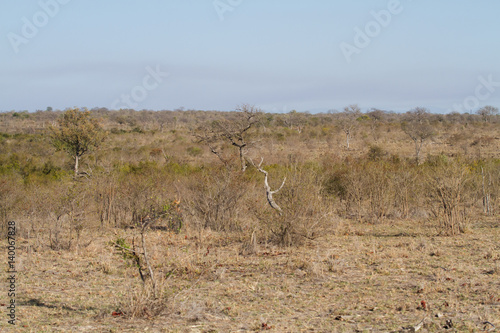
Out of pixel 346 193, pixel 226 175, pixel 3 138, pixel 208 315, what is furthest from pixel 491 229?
pixel 3 138

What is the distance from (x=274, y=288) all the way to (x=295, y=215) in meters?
3.48

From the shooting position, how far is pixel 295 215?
10773 millimetres

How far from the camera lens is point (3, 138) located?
40.2 metres

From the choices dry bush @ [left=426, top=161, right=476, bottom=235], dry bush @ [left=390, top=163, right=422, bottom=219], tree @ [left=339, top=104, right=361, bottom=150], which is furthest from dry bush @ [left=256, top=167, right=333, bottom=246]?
tree @ [left=339, top=104, right=361, bottom=150]

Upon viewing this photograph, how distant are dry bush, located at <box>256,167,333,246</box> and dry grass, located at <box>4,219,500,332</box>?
0.41 metres

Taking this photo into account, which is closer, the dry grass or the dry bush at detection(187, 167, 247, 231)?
the dry grass

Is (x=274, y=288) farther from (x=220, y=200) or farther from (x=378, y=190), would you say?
→ (x=378, y=190)

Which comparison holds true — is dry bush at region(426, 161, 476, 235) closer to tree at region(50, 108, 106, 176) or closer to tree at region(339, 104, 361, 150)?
tree at region(50, 108, 106, 176)

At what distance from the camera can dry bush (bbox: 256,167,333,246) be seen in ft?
35.7

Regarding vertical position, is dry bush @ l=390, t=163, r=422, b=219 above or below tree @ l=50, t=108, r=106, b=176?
below

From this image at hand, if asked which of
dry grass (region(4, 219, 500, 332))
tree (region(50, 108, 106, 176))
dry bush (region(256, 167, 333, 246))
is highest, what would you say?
tree (region(50, 108, 106, 176))

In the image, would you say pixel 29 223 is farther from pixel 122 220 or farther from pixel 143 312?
pixel 143 312

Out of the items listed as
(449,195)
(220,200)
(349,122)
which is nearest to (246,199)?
(220,200)

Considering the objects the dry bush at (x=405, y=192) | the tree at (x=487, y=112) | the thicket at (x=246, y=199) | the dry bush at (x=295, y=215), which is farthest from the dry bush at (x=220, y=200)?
the tree at (x=487, y=112)
